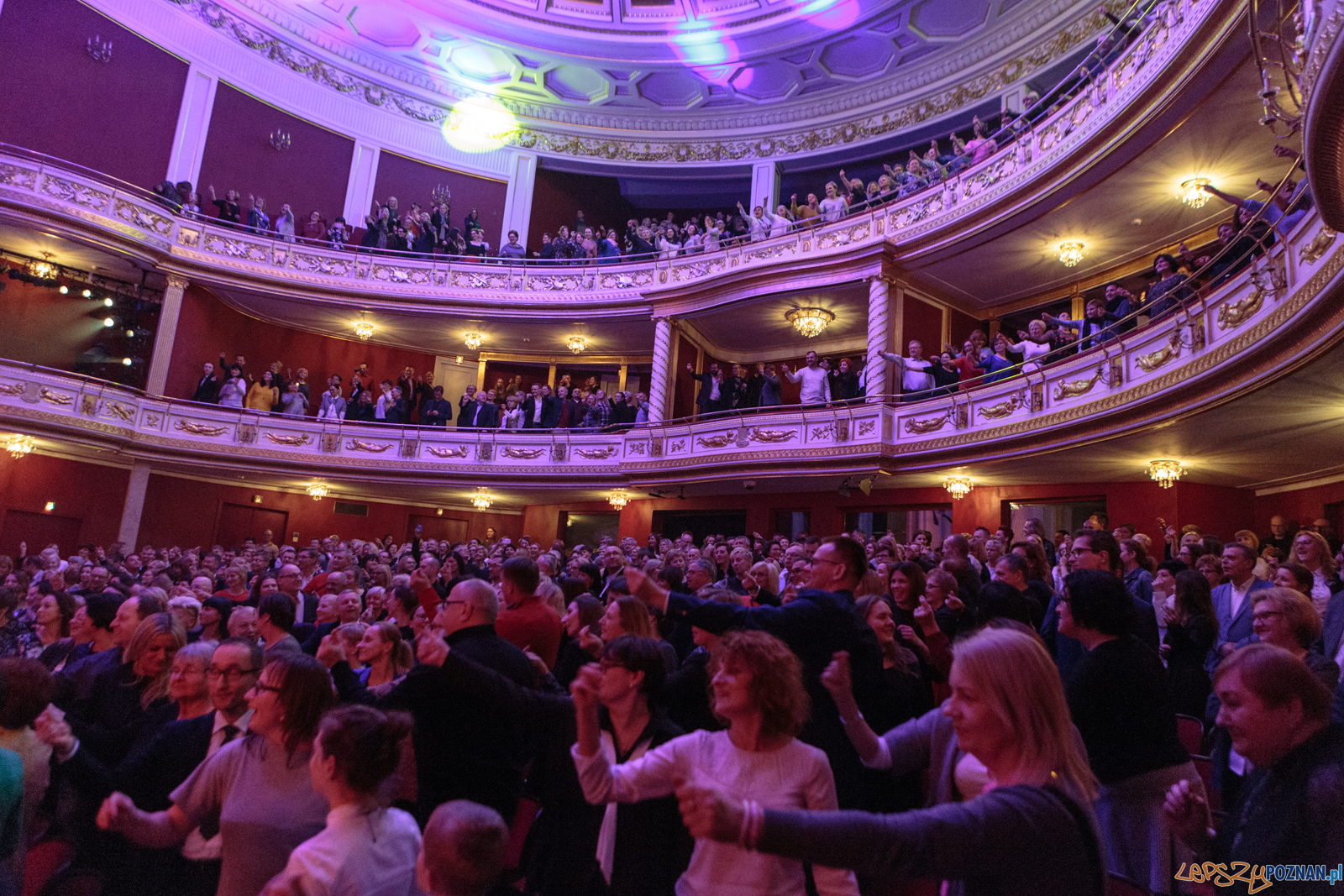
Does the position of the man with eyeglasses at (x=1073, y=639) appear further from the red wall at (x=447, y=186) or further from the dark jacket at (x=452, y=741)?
the red wall at (x=447, y=186)

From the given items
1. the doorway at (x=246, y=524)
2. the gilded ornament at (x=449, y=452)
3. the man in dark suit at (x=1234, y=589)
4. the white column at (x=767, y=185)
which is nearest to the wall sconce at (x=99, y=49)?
the doorway at (x=246, y=524)

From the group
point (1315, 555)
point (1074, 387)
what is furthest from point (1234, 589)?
point (1074, 387)

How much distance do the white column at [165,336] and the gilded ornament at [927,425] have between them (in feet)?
39.6

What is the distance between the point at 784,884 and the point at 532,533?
48.2 ft

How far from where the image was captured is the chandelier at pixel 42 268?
533 inches

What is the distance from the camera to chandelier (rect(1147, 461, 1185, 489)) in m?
8.88

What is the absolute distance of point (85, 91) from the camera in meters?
13.8

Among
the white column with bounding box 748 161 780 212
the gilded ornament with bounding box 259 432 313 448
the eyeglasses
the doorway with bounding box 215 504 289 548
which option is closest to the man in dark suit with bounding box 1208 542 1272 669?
the eyeglasses

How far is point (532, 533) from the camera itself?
1614 cm

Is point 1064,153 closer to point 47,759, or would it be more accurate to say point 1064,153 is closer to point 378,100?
point 47,759

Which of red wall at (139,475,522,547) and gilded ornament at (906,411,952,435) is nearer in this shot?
gilded ornament at (906,411,952,435)

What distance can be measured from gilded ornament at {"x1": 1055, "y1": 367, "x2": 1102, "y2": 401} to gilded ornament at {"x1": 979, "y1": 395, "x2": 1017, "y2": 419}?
642 mm

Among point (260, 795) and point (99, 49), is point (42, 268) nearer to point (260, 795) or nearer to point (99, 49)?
point (99, 49)

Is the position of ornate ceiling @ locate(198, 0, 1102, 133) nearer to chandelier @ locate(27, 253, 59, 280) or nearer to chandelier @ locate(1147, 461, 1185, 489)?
chandelier @ locate(27, 253, 59, 280)
